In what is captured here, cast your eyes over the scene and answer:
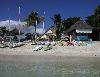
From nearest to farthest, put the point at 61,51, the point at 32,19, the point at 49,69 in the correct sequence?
the point at 49,69 < the point at 61,51 < the point at 32,19

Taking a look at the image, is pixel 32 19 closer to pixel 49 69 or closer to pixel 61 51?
pixel 61 51

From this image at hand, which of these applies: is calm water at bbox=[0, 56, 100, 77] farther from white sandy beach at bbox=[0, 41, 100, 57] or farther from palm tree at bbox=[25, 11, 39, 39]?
palm tree at bbox=[25, 11, 39, 39]

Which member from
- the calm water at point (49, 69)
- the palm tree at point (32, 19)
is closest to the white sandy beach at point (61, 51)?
the calm water at point (49, 69)

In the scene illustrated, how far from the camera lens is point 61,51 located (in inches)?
1531

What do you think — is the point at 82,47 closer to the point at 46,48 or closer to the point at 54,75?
the point at 46,48

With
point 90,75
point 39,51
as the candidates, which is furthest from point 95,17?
point 90,75

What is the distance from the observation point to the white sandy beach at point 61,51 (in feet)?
124

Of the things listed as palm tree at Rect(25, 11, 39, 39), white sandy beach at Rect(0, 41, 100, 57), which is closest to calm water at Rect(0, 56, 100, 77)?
white sandy beach at Rect(0, 41, 100, 57)

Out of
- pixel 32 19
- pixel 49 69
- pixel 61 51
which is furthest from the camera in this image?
pixel 32 19

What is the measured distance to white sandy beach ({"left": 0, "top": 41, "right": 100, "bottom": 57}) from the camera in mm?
37719

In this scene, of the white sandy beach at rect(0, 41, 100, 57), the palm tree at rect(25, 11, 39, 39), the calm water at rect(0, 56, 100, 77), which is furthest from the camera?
the palm tree at rect(25, 11, 39, 39)

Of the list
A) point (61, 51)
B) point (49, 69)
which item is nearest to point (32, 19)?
point (61, 51)

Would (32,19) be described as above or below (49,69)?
above

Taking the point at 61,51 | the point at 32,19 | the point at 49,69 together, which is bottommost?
the point at 49,69
